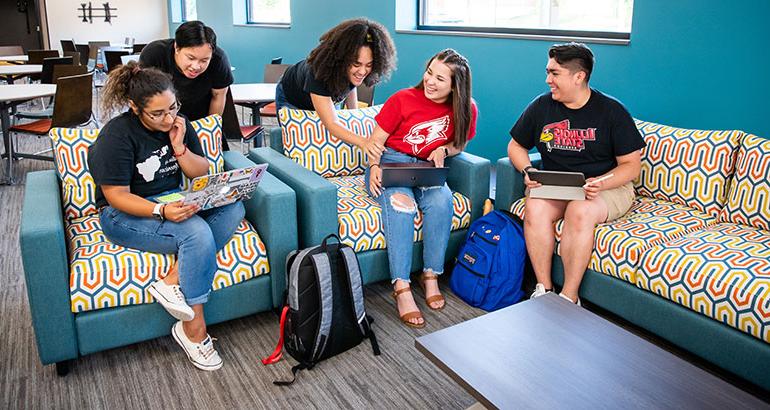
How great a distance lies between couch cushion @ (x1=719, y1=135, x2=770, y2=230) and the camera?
2.39 meters

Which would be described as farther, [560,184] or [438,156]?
[438,156]

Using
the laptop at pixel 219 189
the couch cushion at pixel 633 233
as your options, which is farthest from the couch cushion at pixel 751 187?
the laptop at pixel 219 189

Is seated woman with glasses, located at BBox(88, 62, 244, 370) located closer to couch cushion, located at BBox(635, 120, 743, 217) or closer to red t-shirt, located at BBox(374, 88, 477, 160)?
red t-shirt, located at BBox(374, 88, 477, 160)

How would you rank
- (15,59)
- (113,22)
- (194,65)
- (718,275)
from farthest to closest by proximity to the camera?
1. (113,22)
2. (15,59)
3. (194,65)
4. (718,275)

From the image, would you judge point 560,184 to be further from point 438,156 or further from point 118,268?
point 118,268

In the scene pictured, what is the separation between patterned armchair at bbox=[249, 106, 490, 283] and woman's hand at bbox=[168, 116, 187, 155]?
486 mm

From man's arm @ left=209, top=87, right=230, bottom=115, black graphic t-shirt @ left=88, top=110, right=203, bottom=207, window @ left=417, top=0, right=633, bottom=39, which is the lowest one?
black graphic t-shirt @ left=88, top=110, right=203, bottom=207

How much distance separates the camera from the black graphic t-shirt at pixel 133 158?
2.07m

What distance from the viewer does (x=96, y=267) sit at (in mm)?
2039

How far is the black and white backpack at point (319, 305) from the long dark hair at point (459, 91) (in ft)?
2.79

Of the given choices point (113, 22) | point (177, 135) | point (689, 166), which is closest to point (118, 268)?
point (177, 135)

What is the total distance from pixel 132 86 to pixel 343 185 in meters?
1.10

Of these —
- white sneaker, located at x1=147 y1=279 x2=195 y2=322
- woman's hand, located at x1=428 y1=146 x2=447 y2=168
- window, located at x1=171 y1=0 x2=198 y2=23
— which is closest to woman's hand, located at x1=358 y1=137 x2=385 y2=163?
woman's hand, located at x1=428 y1=146 x2=447 y2=168

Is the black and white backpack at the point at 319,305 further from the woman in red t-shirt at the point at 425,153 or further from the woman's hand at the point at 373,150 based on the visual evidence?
the woman's hand at the point at 373,150
